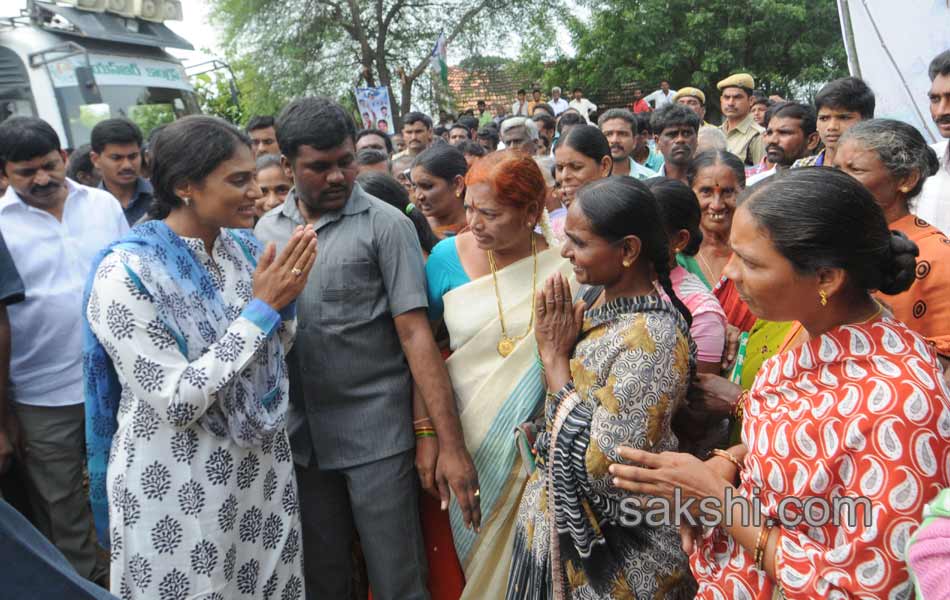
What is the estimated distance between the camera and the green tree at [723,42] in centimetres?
1817

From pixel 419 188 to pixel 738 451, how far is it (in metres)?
2.30

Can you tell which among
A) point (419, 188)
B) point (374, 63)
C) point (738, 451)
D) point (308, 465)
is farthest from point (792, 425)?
point (374, 63)

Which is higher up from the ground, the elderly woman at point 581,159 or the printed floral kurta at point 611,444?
the elderly woman at point 581,159

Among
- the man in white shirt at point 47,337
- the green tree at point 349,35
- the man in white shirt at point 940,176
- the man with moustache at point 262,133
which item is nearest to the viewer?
the man in white shirt at point 940,176

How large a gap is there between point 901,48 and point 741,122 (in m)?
2.58

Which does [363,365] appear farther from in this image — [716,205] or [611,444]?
[716,205]

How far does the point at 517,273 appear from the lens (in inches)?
96.7

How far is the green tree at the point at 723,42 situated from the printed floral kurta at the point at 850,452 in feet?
60.0

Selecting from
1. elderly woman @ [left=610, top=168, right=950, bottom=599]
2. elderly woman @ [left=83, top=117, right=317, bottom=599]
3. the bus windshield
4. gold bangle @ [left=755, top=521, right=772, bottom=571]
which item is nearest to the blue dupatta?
elderly woman @ [left=83, top=117, right=317, bottom=599]

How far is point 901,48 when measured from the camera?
433 centimetres

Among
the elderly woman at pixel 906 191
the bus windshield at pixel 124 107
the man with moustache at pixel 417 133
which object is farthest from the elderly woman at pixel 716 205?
the bus windshield at pixel 124 107

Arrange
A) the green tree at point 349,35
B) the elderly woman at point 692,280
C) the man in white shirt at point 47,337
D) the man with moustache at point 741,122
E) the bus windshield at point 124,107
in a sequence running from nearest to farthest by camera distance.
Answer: the elderly woman at point 692,280, the man in white shirt at point 47,337, the man with moustache at point 741,122, the bus windshield at point 124,107, the green tree at point 349,35

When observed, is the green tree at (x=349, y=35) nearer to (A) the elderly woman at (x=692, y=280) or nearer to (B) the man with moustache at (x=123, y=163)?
(B) the man with moustache at (x=123, y=163)

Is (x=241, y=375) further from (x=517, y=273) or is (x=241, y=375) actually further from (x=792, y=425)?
(x=792, y=425)
